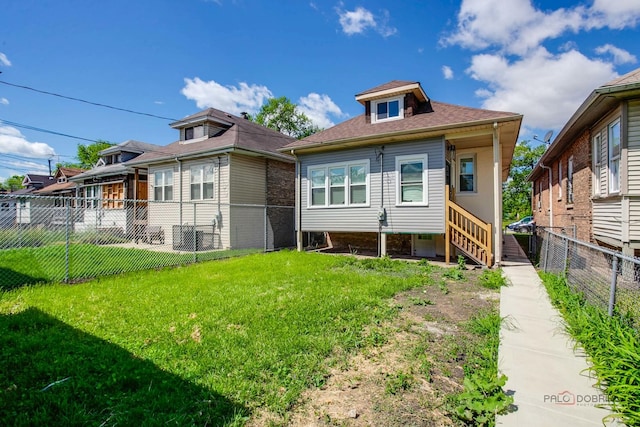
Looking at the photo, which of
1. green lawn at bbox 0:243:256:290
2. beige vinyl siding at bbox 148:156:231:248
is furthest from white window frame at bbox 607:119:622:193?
beige vinyl siding at bbox 148:156:231:248

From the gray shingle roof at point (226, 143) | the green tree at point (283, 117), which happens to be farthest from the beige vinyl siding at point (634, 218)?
the green tree at point (283, 117)

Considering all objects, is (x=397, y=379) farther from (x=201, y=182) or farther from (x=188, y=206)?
(x=188, y=206)

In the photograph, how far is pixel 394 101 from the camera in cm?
1099

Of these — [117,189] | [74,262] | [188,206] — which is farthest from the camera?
[117,189]

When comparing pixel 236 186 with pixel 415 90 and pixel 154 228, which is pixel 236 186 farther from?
pixel 415 90

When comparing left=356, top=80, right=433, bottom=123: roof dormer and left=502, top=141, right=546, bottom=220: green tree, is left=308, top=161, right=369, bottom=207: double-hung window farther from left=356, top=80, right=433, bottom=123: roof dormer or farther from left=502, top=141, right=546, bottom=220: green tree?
left=502, top=141, right=546, bottom=220: green tree

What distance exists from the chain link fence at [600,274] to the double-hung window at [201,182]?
12.0 meters

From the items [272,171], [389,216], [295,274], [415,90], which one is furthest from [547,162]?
[295,274]

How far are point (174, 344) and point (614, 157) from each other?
361 inches

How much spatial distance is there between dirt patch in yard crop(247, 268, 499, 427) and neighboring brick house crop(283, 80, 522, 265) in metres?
4.81

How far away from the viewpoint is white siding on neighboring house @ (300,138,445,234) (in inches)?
362

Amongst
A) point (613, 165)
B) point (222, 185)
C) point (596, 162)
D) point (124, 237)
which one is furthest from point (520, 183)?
point (124, 237)

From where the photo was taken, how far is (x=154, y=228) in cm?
1530

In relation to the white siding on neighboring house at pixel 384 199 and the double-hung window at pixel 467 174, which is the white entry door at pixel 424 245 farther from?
the double-hung window at pixel 467 174
